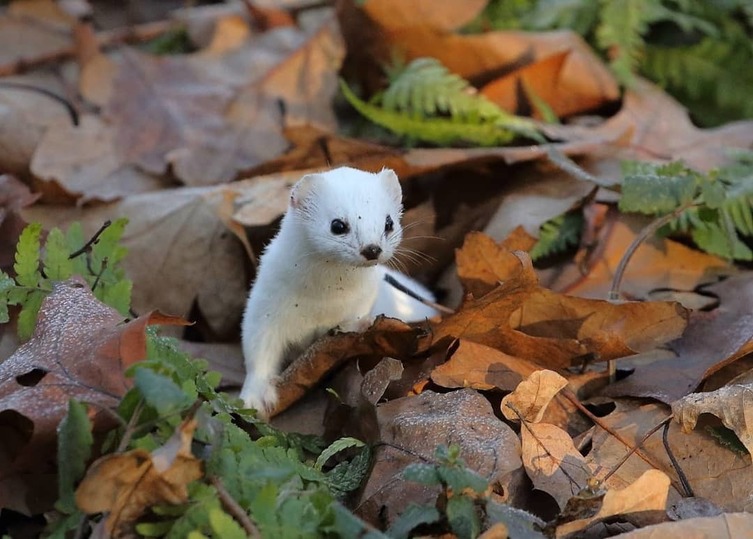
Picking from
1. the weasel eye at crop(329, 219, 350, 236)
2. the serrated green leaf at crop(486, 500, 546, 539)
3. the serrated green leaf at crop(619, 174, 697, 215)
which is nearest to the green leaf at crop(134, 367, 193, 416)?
the serrated green leaf at crop(486, 500, 546, 539)

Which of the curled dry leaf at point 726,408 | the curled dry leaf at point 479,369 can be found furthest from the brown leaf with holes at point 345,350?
the curled dry leaf at point 726,408

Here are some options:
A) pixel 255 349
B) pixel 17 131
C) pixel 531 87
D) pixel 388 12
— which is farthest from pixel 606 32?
pixel 17 131

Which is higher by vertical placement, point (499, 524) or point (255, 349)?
point (499, 524)

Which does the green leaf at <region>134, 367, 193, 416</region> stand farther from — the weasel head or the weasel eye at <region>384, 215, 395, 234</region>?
the weasel eye at <region>384, 215, 395, 234</region>

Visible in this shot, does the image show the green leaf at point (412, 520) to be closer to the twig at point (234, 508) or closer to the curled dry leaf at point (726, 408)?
the twig at point (234, 508)

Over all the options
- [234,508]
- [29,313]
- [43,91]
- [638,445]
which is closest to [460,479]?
[234,508]

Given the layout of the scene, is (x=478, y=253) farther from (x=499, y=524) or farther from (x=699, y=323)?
(x=499, y=524)
